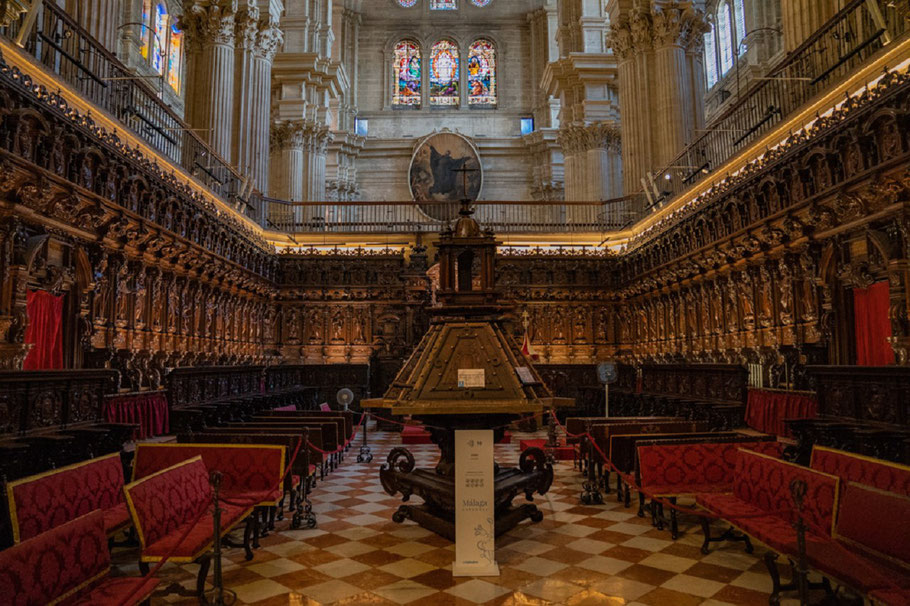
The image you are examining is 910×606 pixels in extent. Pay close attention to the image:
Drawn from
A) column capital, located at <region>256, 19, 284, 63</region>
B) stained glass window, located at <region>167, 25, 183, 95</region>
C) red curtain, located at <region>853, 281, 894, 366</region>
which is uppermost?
stained glass window, located at <region>167, 25, 183, 95</region>

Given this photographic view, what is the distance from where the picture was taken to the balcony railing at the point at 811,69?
785cm

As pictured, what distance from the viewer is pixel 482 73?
33.2 meters

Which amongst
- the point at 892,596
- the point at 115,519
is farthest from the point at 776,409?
the point at 115,519

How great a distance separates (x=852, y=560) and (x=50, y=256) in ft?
28.3

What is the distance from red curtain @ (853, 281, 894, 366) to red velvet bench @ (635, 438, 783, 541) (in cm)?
284

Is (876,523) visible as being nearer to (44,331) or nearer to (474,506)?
(474,506)

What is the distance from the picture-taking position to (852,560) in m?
3.13

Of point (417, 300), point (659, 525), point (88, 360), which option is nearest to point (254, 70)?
point (417, 300)

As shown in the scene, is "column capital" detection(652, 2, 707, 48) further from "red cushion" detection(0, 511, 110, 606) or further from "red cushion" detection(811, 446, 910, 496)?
"red cushion" detection(0, 511, 110, 606)

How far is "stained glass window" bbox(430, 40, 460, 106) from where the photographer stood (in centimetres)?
3294

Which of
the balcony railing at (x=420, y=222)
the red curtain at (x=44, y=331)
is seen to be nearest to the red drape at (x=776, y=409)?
the balcony railing at (x=420, y=222)

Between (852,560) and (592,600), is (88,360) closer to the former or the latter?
(592,600)

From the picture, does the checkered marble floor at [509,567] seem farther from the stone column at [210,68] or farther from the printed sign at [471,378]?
the stone column at [210,68]

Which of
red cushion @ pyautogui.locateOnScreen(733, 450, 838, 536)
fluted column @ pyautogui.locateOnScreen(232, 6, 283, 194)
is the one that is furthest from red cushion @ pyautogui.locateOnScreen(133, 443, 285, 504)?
fluted column @ pyautogui.locateOnScreen(232, 6, 283, 194)
